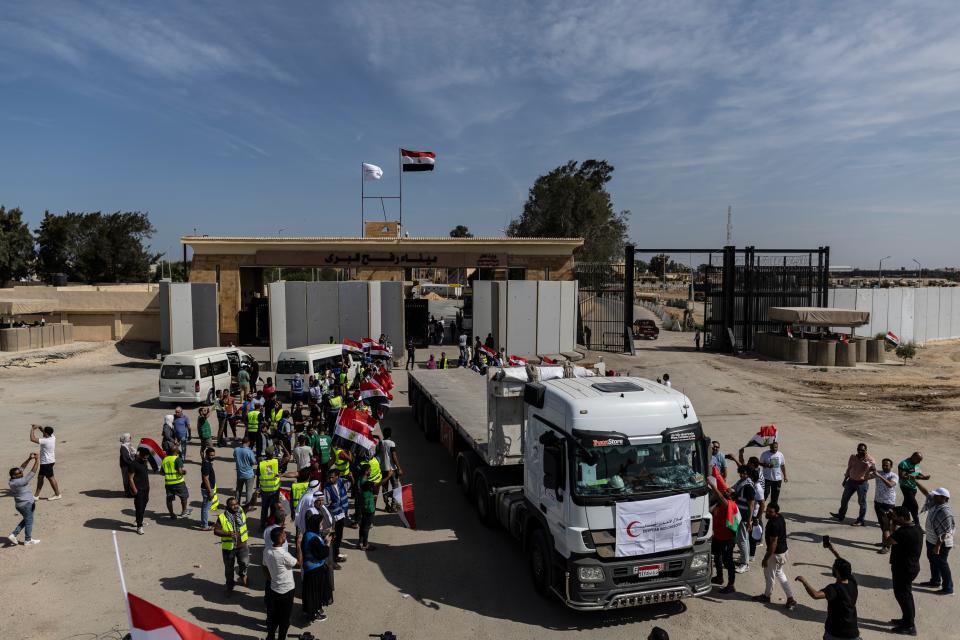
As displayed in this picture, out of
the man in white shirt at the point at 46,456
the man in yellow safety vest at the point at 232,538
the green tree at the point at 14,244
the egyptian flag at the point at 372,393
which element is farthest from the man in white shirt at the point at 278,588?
the green tree at the point at 14,244

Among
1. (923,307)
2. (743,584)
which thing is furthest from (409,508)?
(923,307)

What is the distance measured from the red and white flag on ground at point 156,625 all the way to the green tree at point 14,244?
62885 mm

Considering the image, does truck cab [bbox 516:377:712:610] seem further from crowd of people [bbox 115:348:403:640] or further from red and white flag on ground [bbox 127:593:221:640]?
red and white flag on ground [bbox 127:593:221:640]

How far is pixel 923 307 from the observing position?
138 ft

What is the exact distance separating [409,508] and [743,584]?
5.25m

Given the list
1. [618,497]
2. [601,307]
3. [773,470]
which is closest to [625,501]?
[618,497]

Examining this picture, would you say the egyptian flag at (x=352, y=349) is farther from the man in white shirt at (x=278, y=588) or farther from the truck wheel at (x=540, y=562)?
the man in white shirt at (x=278, y=588)

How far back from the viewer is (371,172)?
43375 millimetres

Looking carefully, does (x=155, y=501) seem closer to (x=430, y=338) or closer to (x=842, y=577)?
(x=842, y=577)

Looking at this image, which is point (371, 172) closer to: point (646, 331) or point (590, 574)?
point (646, 331)

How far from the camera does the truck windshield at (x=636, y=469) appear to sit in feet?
25.9

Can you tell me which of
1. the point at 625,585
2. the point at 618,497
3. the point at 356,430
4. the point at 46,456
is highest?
the point at 618,497

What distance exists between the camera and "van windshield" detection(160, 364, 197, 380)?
20.9 m

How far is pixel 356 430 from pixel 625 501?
5.68 metres
